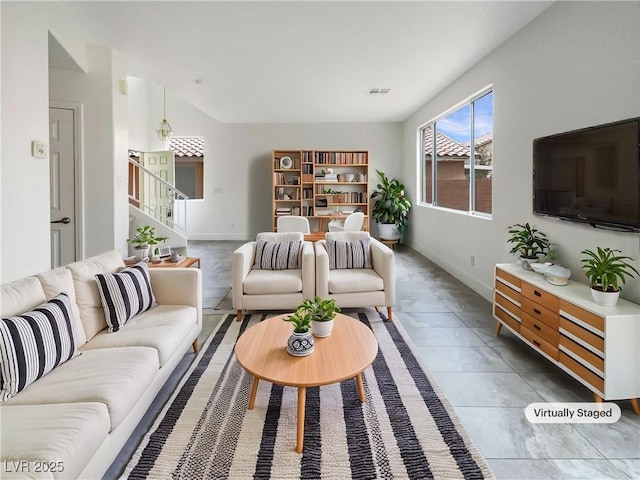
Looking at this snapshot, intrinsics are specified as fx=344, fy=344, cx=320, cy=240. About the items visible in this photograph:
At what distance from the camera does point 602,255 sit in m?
2.04

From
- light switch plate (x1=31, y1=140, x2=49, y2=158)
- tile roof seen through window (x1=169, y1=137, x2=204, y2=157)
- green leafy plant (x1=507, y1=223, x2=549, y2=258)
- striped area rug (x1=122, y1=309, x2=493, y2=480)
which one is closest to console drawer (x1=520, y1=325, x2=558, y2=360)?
green leafy plant (x1=507, y1=223, x2=549, y2=258)

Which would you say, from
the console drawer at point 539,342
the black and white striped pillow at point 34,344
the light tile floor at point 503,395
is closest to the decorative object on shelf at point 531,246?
the console drawer at point 539,342

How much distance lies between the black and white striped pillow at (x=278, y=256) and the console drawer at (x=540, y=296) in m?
1.97

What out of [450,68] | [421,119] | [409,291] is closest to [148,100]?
[421,119]

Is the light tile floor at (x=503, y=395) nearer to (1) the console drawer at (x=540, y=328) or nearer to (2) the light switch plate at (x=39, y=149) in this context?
(1) the console drawer at (x=540, y=328)

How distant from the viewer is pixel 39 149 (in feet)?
8.45

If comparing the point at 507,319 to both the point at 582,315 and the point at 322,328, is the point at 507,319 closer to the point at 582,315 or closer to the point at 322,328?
the point at 582,315

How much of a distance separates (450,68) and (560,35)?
1664 mm

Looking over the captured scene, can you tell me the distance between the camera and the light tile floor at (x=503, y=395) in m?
1.55

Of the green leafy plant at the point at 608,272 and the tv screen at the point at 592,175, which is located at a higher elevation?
the tv screen at the point at 592,175

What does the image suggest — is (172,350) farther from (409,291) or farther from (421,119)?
(421,119)

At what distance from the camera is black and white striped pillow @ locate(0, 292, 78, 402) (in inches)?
55.5

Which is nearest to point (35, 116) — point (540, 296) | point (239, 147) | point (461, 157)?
point (540, 296)

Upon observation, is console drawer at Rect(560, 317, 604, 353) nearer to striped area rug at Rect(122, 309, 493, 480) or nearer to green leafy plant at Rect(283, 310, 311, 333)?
striped area rug at Rect(122, 309, 493, 480)
